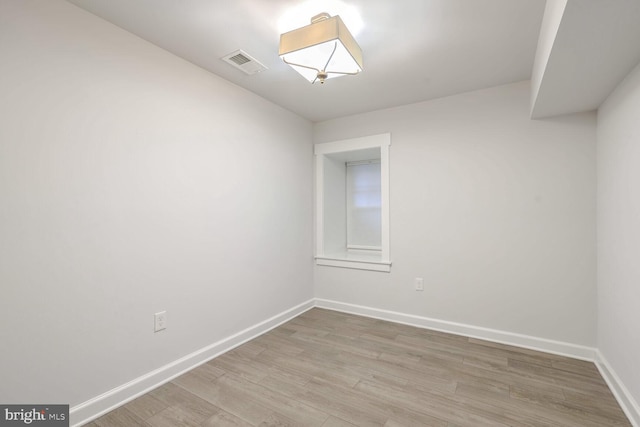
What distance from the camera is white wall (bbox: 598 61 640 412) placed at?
1638mm

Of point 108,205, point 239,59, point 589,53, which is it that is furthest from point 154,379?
point 589,53

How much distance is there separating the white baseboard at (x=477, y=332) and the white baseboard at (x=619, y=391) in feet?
0.48

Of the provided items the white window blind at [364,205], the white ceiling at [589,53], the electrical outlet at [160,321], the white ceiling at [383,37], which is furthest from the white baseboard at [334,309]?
the white ceiling at [383,37]

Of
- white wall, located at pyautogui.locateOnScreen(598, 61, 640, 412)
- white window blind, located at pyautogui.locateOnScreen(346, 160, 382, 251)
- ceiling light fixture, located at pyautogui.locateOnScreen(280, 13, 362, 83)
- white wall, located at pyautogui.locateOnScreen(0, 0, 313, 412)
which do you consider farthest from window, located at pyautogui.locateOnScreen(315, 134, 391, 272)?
white wall, located at pyautogui.locateOnScreen(598, 61, 640, 412)

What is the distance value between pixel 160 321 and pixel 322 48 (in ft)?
7.14

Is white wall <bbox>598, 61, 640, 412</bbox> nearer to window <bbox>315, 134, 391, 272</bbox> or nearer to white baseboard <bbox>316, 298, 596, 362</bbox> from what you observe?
white baseboard <bbox>316, 298, 596, 362</bbox>

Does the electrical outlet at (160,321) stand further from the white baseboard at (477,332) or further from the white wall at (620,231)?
the white wall at (620,231)

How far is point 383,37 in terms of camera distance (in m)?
1.93

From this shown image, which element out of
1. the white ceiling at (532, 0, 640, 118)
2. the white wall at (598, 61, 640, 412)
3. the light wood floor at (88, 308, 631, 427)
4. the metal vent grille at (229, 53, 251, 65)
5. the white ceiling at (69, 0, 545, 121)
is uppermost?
the white ceiling at (69, 0, 545, 121)

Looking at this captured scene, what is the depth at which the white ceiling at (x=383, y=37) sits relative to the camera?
1.66 metres

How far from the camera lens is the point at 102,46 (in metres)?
1.76

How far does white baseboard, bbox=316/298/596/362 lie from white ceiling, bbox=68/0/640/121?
1975 millimetres

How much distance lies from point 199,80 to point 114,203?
120cm

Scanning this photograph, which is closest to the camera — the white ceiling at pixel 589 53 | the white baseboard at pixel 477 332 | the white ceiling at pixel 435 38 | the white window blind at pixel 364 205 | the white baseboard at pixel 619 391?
the white ceiling at pixel 589 53
